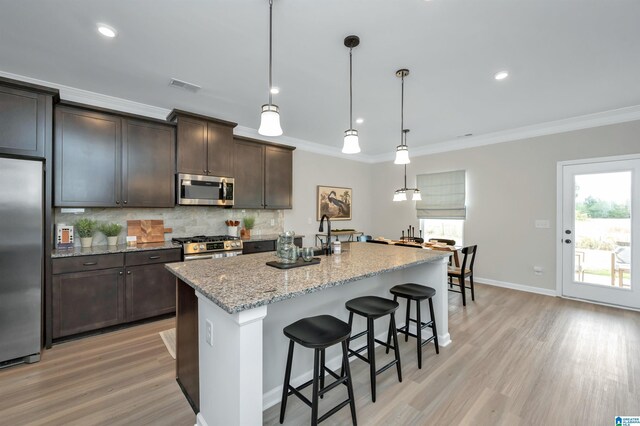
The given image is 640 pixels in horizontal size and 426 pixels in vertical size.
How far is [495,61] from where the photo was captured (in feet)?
8.54

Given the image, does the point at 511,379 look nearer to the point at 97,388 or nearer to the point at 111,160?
the point at 97,388

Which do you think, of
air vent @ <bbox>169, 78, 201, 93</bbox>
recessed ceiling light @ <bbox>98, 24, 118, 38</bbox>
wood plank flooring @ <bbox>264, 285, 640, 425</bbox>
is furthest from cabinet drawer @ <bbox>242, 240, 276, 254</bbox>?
recessed ceiling light @ <bbox>98, 24, 118, 38</bbox>

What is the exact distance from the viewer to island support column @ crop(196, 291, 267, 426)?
1306mm

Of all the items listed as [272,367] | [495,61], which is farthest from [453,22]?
[272,367]

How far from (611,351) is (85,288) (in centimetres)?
537

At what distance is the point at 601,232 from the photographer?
13.2ft

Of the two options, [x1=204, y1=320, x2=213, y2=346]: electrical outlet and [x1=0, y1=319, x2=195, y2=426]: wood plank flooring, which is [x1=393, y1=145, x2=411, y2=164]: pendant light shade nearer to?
[x1=204, y1=320, x2=213, y2=346]: electrical outlet

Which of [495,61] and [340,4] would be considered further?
[495,61]

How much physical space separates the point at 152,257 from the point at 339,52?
10.0 feet

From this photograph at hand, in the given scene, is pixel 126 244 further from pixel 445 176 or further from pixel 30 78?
pixel 445 176

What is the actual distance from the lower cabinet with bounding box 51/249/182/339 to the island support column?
85.3 inches

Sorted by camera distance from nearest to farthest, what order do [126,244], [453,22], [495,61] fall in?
[453,22] → [495,61] → [126,244]

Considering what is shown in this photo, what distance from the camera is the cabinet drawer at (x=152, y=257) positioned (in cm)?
317

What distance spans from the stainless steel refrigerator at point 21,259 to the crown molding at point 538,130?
5931mm
